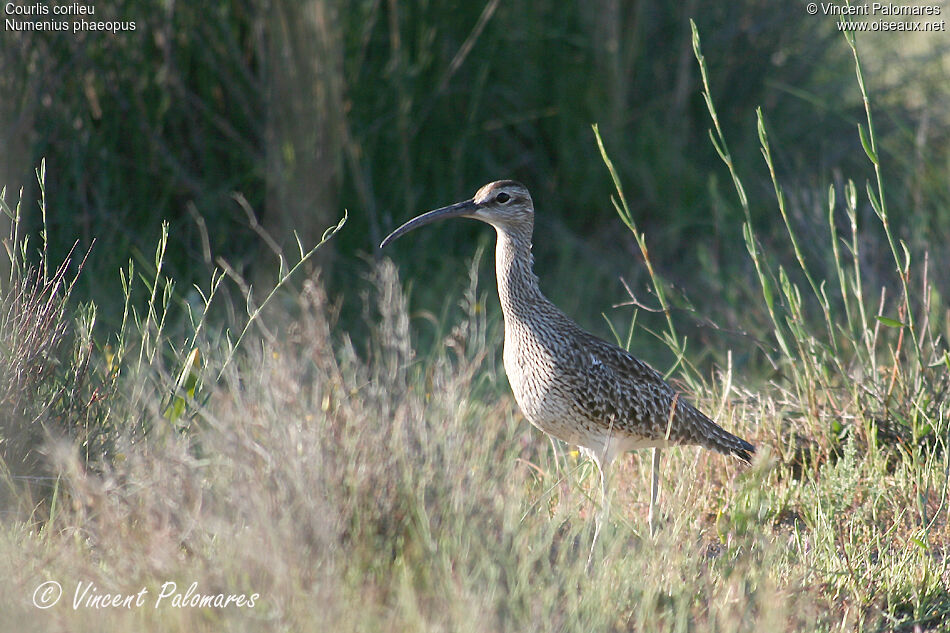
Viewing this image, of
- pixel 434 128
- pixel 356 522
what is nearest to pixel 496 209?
pixel 356 522

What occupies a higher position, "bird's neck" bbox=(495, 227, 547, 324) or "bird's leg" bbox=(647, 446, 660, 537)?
"bird's neck" bbox=(495, 227, 547, 324)

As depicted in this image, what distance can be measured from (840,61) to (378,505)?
687 cm

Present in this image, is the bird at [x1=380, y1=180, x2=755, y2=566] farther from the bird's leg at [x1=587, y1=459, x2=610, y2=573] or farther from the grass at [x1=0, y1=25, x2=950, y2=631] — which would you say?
the grass at [x1=0, y1=25, x2=950, y2=631]

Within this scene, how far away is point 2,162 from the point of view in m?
5.92

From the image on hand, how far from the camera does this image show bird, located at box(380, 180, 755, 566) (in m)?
4.34

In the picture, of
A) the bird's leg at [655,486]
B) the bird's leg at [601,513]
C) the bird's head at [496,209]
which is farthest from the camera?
the bird's head at [496,209]

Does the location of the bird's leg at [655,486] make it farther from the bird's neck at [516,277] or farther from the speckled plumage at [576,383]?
the bird's neck at [516,277]

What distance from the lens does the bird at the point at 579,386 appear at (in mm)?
4336

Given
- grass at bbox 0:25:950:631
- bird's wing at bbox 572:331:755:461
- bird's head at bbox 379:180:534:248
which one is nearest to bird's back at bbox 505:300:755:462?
bird's wing at bbox 572:331:755:461

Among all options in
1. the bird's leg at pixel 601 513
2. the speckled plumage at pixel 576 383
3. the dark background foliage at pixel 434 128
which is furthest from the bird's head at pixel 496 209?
the dark background foliage at pixel 434 128

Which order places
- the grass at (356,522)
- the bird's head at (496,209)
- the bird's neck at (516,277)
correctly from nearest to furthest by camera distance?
the grass at (356,522) → the bird's neck at (516,277) → the bird's head at (496,209)

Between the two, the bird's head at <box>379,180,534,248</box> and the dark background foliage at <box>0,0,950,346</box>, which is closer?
the bird's head at <box>379,180,534,248</box>

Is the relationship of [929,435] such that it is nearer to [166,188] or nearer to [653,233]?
[653,233]

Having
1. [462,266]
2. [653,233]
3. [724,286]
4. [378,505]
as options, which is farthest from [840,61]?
[378,505]
